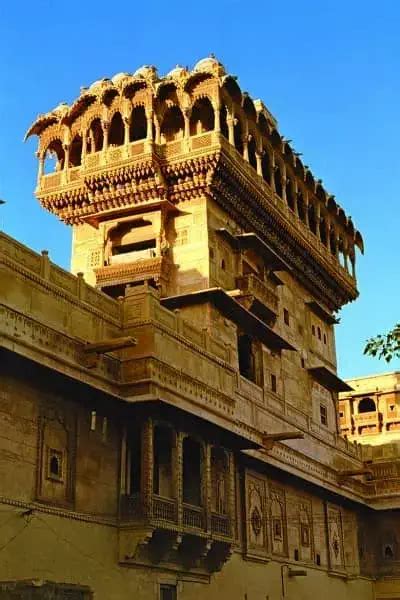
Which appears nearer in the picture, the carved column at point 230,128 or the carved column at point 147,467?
the carved column at point 147,467

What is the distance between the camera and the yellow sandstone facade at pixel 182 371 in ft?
55.4

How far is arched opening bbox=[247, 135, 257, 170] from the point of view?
29969mm

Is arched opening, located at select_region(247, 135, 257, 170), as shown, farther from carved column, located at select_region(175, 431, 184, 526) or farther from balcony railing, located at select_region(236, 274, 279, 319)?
carved column, located at select_region(175, 431, 184, 526)

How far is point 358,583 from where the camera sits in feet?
110

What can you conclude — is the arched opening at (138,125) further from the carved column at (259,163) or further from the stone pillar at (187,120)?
the carved column at (259,163)

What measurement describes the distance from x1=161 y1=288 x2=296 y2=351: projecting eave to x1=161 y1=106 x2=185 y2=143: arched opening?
613 cm

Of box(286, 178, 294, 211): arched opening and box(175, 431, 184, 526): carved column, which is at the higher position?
box(286, 178, 294, 211): arched opening

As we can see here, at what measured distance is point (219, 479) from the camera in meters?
22.2

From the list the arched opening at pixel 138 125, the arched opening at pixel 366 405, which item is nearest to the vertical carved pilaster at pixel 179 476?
the arched opening at pixel 138 125

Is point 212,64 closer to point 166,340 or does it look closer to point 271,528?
point 166,340

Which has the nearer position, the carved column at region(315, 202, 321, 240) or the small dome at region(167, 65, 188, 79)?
the small dome at region(167, 65, 188, 79)

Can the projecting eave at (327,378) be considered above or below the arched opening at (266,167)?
below

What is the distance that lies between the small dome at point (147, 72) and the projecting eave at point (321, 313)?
10.7m

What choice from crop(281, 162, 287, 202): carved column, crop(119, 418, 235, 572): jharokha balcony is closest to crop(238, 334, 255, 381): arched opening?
crop(119, 418, 235, 572): jharokha balcony
